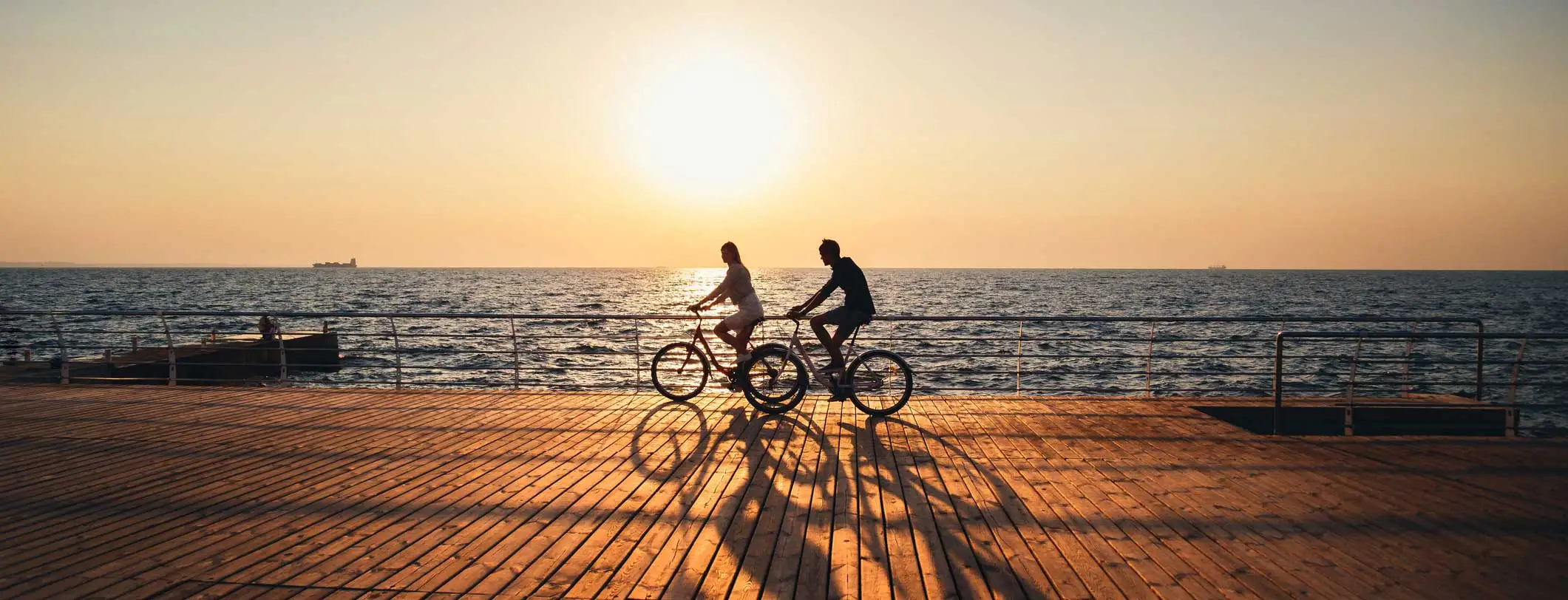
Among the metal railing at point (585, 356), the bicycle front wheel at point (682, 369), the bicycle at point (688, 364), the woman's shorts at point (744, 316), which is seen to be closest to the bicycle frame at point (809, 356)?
the woman's shorts at point (744, 316)

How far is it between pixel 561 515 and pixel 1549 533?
556 cm

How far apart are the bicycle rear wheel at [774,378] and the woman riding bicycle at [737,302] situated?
140mm

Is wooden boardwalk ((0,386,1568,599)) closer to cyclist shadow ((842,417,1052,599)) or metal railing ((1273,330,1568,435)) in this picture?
cyclist shadow ((842,417,1052,599))

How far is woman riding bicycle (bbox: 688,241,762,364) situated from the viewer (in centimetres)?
877

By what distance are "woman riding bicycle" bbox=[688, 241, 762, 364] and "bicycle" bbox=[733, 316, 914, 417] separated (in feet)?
0.72

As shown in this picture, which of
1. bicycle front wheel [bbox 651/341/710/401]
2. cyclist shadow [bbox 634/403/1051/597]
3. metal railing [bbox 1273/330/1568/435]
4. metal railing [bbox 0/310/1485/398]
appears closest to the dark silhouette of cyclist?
cyclist shadow [bbox 634/403/1051/597]

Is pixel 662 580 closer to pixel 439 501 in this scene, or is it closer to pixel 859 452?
pixel 439 501

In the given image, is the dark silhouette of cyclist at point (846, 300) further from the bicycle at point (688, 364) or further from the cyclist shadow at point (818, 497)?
the bicycle at point (688, 364)

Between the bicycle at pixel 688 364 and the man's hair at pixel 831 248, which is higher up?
the man's hair at pixel 831 248

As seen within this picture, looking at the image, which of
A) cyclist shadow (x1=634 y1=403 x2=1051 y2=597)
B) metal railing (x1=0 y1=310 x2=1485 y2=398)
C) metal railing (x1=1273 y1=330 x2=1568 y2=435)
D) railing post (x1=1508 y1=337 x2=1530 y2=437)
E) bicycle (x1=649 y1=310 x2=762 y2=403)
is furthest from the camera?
metal railing (x1=0 y1=310 x2=1485 y2=398)

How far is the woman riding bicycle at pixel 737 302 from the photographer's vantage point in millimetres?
8773

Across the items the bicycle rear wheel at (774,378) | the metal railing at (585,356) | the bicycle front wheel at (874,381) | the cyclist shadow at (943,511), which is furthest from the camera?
the metal railing at (585,356)

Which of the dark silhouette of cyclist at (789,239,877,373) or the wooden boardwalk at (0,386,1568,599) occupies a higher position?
the dark silhouette of cyclist at (789,239,877,373)

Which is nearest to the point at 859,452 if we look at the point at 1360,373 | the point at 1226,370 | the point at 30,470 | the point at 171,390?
the point at 30,470
